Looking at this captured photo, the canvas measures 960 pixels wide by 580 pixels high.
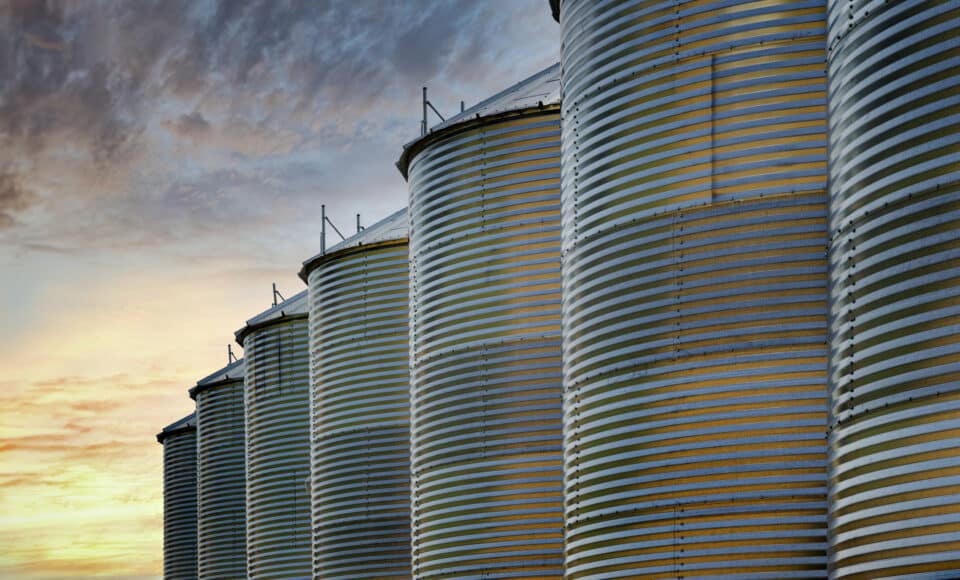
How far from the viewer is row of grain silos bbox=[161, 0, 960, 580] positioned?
21.9 m

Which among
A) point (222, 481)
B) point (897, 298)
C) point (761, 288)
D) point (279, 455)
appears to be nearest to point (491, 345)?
point (761, 288)

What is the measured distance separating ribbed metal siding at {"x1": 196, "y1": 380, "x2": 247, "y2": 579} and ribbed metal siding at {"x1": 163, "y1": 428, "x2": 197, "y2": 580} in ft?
25.8

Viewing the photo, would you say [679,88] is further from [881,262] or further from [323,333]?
[323,333]

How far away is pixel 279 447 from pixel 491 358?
805 inches

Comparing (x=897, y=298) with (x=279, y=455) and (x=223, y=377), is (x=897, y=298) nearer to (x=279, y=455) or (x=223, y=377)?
(x=279, y=455)

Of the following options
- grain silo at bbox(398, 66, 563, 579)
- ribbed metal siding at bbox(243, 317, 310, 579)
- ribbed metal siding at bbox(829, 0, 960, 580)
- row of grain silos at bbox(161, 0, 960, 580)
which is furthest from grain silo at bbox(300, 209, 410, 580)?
ribbed metal siding at bbox(829, 0, 960, 580)

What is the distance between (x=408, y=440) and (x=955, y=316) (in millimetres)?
27151

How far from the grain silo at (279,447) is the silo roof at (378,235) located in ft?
20.2

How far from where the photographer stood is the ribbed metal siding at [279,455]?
182ft

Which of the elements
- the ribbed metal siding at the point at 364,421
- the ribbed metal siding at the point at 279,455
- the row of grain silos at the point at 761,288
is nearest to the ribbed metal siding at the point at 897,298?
the row of grain silos at the point at 761,288

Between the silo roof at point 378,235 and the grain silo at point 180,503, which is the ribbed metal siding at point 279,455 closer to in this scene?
the silo roof at point 378,235

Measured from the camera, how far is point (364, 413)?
47188 millimetres

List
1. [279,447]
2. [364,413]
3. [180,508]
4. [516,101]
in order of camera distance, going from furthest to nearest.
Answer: [180,508]
[279,447]
[364,413]
[516,101]

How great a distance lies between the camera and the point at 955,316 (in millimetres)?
20812
